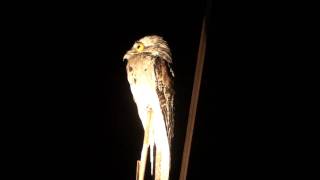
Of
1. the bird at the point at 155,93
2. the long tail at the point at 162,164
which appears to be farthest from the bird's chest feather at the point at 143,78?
the long tail at the point at 162,164

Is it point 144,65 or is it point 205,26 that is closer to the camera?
point 205,26

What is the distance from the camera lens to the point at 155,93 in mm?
1459

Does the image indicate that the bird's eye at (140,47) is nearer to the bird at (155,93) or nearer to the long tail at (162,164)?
the bird at (155,93)

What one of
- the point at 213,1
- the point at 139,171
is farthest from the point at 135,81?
the point at 213,1

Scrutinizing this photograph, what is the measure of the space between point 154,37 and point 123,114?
0.56m

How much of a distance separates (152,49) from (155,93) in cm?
18

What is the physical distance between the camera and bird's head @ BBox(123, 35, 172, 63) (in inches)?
58.3

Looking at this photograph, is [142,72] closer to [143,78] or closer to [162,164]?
[143,78]

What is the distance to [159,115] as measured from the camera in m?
1.47

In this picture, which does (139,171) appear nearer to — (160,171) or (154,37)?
(160,171)

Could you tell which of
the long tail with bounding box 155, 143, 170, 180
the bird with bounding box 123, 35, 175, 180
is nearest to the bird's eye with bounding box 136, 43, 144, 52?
the bird with bounding box 123, 35, 175, 180

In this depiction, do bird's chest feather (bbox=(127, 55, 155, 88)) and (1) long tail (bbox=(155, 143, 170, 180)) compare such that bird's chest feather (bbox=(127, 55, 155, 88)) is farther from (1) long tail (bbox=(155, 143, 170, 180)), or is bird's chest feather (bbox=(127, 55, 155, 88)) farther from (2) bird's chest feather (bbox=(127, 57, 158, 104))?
(1) long tail (bbox=(155, 143, 170, 180))

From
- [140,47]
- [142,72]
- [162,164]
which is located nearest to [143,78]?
[142,72]

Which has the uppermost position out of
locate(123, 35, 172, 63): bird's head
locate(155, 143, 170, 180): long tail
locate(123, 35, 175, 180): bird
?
locate(123, 35, 172, 63): bird's head
